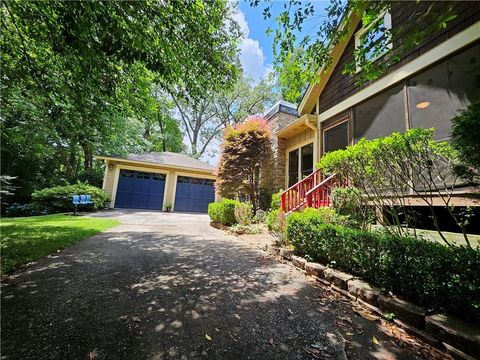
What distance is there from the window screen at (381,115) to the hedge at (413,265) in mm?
3556

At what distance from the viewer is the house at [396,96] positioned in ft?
13.9

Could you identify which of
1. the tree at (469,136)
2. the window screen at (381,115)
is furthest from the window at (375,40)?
the window screen at (381,115)

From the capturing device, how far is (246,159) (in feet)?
31.1

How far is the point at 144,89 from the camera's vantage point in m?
6.09

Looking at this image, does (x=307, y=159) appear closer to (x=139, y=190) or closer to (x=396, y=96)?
(x=396, y=96)

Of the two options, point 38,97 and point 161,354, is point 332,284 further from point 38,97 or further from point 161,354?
point 38,97

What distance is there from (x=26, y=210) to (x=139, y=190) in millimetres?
5766

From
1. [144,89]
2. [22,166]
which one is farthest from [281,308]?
[22,166]

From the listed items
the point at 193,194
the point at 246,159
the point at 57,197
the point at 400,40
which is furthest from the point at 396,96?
the point at 57,197

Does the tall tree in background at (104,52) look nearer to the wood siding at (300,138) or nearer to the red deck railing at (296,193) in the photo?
the red deck railing at (296,193)

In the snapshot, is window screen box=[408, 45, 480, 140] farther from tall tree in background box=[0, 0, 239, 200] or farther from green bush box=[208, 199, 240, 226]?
green bush box=[208, 199, 240, 226]

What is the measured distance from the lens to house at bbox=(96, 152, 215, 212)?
14.3 m

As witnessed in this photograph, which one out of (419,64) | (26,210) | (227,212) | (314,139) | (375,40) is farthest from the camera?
(26,210)

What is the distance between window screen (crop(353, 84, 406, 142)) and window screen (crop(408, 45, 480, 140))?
0.30m
